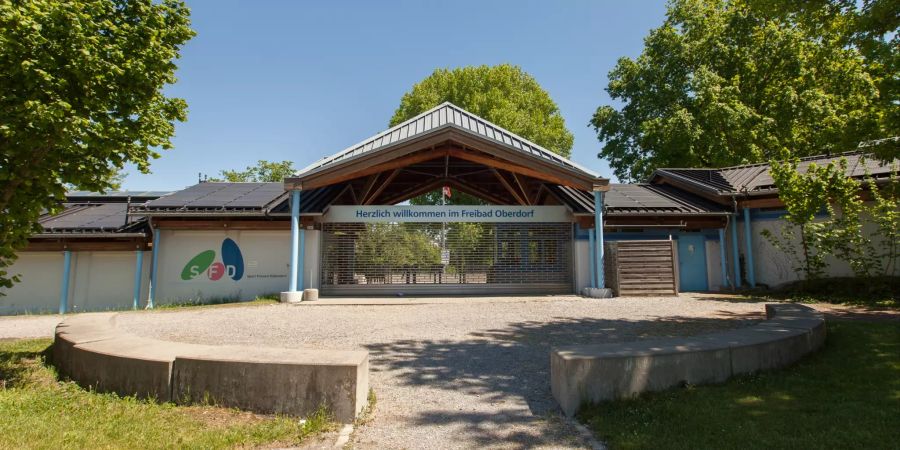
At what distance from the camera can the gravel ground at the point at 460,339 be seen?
3.63m

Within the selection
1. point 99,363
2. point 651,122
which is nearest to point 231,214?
point 99,363

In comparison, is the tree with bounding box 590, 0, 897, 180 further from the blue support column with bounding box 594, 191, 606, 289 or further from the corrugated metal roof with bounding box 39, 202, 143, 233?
the corrugated metal roof with bounding box 39, 202, 143, 233

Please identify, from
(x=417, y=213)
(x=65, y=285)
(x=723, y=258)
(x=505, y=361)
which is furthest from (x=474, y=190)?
(x=505, y=361)

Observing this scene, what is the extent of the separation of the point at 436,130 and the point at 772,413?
34.3 feet

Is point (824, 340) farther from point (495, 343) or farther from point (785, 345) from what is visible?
point (495, 343)

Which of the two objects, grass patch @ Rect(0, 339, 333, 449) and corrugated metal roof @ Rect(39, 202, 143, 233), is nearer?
grass patch @ Rect(0, 339, 333, 449)

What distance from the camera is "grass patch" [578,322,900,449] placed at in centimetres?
310

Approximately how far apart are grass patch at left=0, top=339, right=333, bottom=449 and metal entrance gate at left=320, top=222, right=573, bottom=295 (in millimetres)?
10099

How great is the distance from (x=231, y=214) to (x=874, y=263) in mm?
18015

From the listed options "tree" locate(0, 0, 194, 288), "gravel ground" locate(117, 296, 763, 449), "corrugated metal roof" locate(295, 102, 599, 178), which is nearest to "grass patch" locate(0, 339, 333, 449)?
"gravel ground" locate(117, 296, 763, 449)

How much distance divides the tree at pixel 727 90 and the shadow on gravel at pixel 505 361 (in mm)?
16257

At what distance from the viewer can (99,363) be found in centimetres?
445

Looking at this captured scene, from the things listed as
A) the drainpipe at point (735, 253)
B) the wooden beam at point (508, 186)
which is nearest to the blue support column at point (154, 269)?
the wooden beam at point (508, 186)

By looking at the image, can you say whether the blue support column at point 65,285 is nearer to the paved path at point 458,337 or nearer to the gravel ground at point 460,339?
the paved path at point 458,337
